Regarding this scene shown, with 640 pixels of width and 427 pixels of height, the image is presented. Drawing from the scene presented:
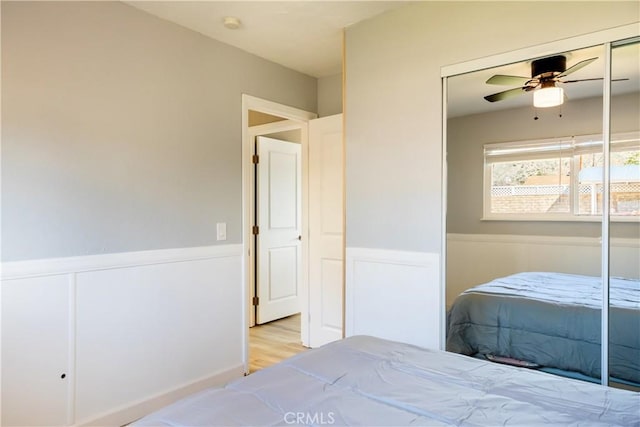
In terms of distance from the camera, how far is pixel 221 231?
115 inches

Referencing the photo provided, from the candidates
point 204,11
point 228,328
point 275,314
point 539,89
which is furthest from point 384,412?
point 275,314

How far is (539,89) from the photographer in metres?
2.10

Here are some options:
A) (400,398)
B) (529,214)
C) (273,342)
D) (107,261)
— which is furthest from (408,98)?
(273,342)

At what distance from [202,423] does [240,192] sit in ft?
7.17

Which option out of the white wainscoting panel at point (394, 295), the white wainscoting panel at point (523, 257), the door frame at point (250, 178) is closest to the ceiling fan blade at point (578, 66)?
the white wainscoting panel at point (523, 257)

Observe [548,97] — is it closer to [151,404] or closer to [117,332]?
[117,332]

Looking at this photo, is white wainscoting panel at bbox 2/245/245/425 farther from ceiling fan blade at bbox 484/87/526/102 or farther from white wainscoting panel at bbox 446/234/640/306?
ceiling fan blade at bbox 484/87/526/102

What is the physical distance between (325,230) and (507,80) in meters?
1.93

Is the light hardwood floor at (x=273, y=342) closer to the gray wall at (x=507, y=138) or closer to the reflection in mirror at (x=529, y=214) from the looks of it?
the reflection in mirror at (x=529, y=214)

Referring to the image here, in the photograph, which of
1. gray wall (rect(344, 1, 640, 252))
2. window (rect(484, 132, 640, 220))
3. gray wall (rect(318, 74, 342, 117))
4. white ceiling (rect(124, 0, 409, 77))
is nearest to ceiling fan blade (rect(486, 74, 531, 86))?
gray wall (rect(344, 1, 640, 252))

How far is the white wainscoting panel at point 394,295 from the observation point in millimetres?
2365

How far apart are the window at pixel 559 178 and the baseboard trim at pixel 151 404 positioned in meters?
2.19

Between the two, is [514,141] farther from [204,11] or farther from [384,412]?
[204,11]

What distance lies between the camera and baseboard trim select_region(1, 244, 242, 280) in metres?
1.98
